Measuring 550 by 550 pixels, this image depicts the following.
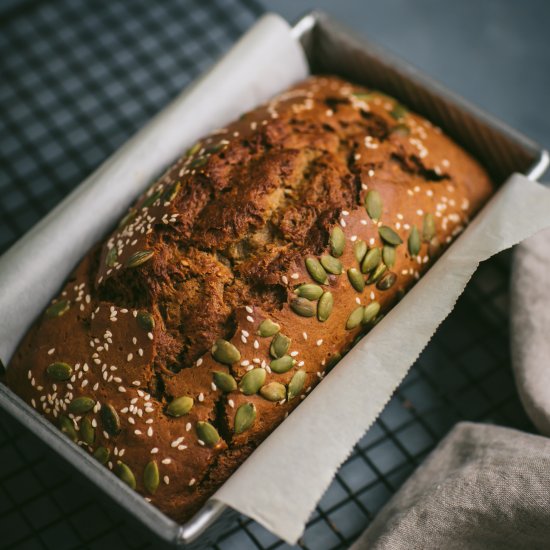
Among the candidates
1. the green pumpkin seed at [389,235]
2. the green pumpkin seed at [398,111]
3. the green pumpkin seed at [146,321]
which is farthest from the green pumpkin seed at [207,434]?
the green pumpkin seed at [398,111]

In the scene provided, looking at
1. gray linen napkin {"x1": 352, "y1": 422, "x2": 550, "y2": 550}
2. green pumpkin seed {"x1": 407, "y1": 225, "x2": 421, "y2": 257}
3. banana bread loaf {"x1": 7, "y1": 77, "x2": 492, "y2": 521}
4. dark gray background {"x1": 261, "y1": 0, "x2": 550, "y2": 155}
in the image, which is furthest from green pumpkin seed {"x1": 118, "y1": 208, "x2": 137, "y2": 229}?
dark gray background {"x1": 261, "y1": 0, "x2": 550, "y2": 155}

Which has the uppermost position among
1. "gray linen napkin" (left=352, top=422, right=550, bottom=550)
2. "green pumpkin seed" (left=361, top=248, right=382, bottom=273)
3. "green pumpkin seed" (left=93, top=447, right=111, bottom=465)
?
"green pumpkin seed" (left=93, top=447, right=111, bottom=465)

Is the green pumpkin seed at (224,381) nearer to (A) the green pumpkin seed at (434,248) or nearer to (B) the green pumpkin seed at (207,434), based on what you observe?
(B) the green pumpkin seed at (207,434)

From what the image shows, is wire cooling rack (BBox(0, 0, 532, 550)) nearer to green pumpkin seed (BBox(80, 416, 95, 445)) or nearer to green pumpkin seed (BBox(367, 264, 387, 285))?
green pumpkin seed (BBox(80, 416, 95, 445))

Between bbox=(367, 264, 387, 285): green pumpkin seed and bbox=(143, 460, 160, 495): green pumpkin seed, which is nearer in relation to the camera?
bbox=(143, 460, 160, 495): green pumpkin seed

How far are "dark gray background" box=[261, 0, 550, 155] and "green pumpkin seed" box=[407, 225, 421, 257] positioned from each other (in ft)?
2.70

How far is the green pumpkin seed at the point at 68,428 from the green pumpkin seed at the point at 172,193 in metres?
0.50

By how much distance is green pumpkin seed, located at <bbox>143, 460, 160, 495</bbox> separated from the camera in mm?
1300

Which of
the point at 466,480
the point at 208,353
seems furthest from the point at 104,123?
the point at 466,480

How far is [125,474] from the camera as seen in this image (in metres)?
1.31

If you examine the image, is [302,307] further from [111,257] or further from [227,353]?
[111,257]

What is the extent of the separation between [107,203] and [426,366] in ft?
2.85

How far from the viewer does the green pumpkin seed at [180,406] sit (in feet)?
4.33

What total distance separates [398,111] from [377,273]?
475mm
